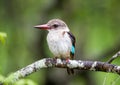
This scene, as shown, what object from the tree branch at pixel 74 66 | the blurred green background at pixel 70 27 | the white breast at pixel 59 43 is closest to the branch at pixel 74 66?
the tree branch at pixel 74 66

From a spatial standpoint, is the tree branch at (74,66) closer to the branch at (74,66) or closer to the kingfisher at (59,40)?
the branch at (74,66)

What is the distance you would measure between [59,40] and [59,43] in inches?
1.6

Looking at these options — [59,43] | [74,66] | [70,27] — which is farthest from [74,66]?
[70,27]

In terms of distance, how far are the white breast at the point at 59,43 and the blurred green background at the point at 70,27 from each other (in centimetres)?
574

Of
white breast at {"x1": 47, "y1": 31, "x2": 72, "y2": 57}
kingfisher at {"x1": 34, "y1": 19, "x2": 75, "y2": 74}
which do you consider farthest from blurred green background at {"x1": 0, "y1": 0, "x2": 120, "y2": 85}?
white breast at {"x1": 47, "y1": 31, "x2": 72, "y2": 57}

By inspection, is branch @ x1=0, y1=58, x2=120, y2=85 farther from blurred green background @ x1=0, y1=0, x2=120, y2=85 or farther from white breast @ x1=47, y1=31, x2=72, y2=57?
blurred green background @ x1=0, y1=0, x2=120, y2=85

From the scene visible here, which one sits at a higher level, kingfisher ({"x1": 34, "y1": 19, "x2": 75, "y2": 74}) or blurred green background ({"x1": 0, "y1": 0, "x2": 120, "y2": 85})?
kingfisher ({"x1": 34, "y1": 19, "x2": 75, "y2": 74})

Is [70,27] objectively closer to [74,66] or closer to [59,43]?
[59,43]

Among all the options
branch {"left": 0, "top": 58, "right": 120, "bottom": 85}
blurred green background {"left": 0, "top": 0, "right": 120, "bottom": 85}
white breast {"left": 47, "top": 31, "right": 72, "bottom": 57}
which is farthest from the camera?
blurred green background {"left": 0, "top": 0, "right": 120, "bottom": 85}

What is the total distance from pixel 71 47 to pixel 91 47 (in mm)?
6541

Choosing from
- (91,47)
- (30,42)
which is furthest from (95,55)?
(30,42)

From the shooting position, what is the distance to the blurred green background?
13633 millimetres

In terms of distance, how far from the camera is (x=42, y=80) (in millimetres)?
13883

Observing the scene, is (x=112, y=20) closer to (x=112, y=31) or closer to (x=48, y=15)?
(x=112, y=31)
